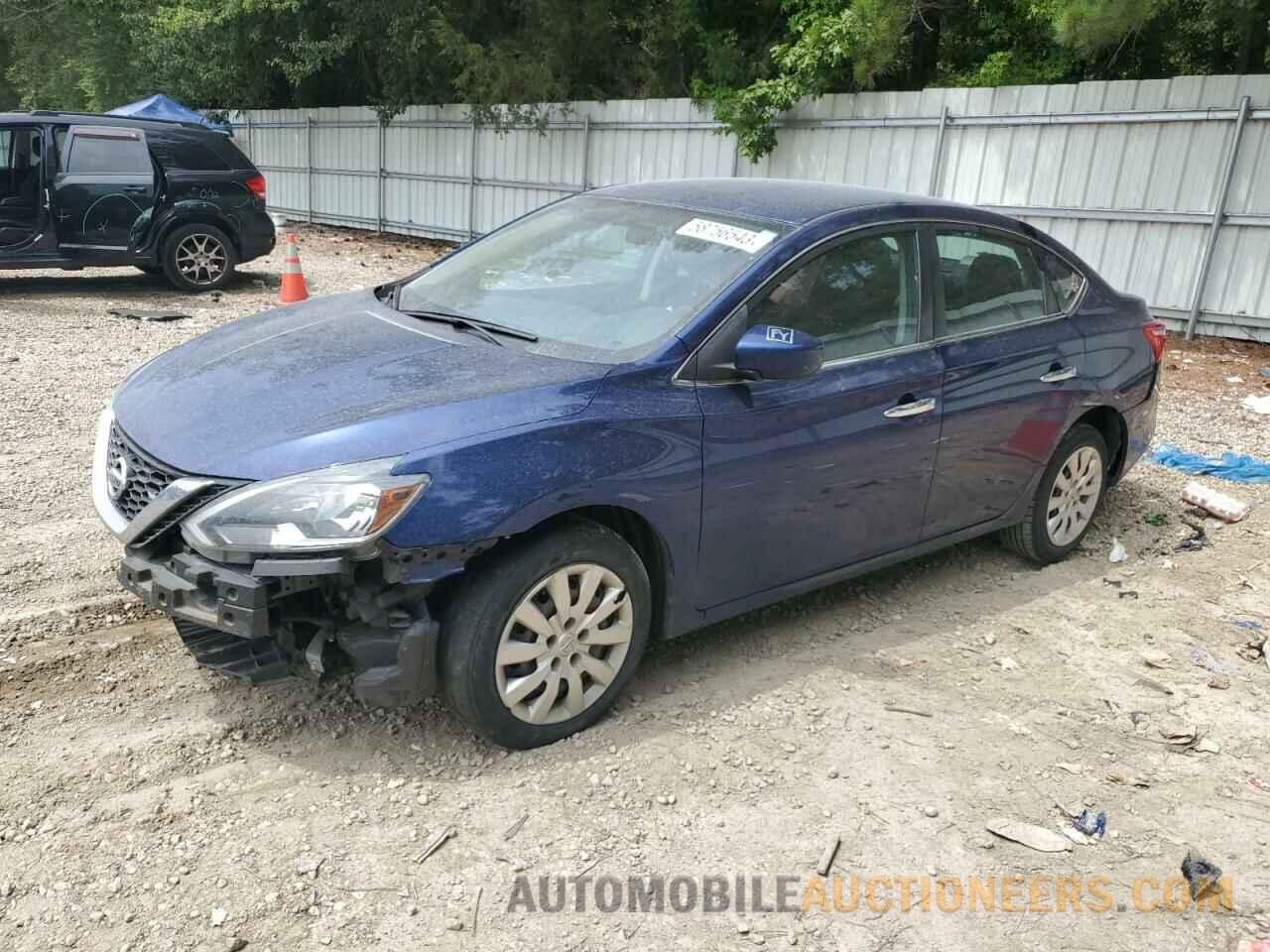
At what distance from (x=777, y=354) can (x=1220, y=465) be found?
4.62m

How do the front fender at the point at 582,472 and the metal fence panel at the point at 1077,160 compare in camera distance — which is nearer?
the front fender at the point at 582,472

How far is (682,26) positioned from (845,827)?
14.8 metres

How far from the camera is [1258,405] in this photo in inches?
324

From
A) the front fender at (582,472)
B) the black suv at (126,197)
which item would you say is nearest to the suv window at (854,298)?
the front fender at (582,472)

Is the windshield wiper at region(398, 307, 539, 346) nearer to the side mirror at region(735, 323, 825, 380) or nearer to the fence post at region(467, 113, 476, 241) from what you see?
the side mirror at region(735, 323, 825, 380)

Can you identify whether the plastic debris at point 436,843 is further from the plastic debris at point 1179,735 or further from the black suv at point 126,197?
the black suv at point 126,197

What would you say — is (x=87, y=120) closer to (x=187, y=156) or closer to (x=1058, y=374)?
(x=187, y=156)

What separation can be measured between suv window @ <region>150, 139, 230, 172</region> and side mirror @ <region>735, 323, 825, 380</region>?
31.0 feet

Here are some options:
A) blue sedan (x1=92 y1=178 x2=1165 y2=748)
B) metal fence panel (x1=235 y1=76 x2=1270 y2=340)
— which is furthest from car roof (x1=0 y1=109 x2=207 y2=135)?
blue sedan (x1=92 y1=178 x2=1165 y2=748)

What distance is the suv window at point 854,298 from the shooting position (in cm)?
376

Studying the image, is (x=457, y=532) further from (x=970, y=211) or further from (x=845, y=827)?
(x=970, y=211)

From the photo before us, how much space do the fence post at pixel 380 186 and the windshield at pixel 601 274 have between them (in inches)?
645

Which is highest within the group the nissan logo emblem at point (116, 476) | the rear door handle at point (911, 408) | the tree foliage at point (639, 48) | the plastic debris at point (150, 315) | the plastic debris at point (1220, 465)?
the tree foliage at point (639, 48)

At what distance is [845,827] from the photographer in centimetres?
309
